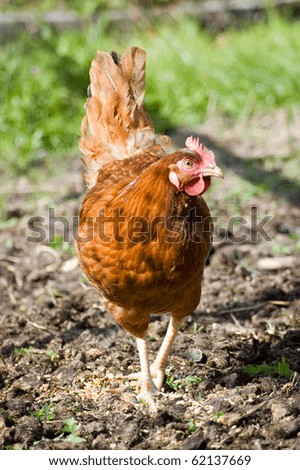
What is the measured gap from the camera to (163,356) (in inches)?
150

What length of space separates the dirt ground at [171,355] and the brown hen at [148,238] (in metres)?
0.26

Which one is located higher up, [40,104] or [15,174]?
[40,104]

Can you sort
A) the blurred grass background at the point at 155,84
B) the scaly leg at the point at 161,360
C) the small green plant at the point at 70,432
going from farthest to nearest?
the blurred grass background at the point at 155,84, the scaly leg at the point at 161,360, the small green plant at the point at 70,432

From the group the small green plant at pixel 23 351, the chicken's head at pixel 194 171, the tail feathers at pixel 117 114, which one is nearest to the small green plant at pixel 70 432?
the small green plant at pixel 23 351

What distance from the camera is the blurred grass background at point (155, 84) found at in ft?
24.1

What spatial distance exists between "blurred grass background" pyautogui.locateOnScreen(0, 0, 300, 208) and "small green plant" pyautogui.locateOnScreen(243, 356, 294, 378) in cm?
383

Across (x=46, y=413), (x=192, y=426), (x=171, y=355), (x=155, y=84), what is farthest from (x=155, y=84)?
(x=192, y=426)

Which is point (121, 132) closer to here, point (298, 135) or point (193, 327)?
point (193, 327)

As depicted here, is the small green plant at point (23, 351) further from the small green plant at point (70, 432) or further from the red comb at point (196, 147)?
the red comb at point (196, 147)

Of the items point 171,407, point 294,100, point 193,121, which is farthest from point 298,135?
point 171,407

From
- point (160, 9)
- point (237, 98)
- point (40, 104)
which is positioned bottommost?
point (40, 104)

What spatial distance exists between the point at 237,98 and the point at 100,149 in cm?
371

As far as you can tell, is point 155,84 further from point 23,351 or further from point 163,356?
point 163,356

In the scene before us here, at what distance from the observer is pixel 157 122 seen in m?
7.39
